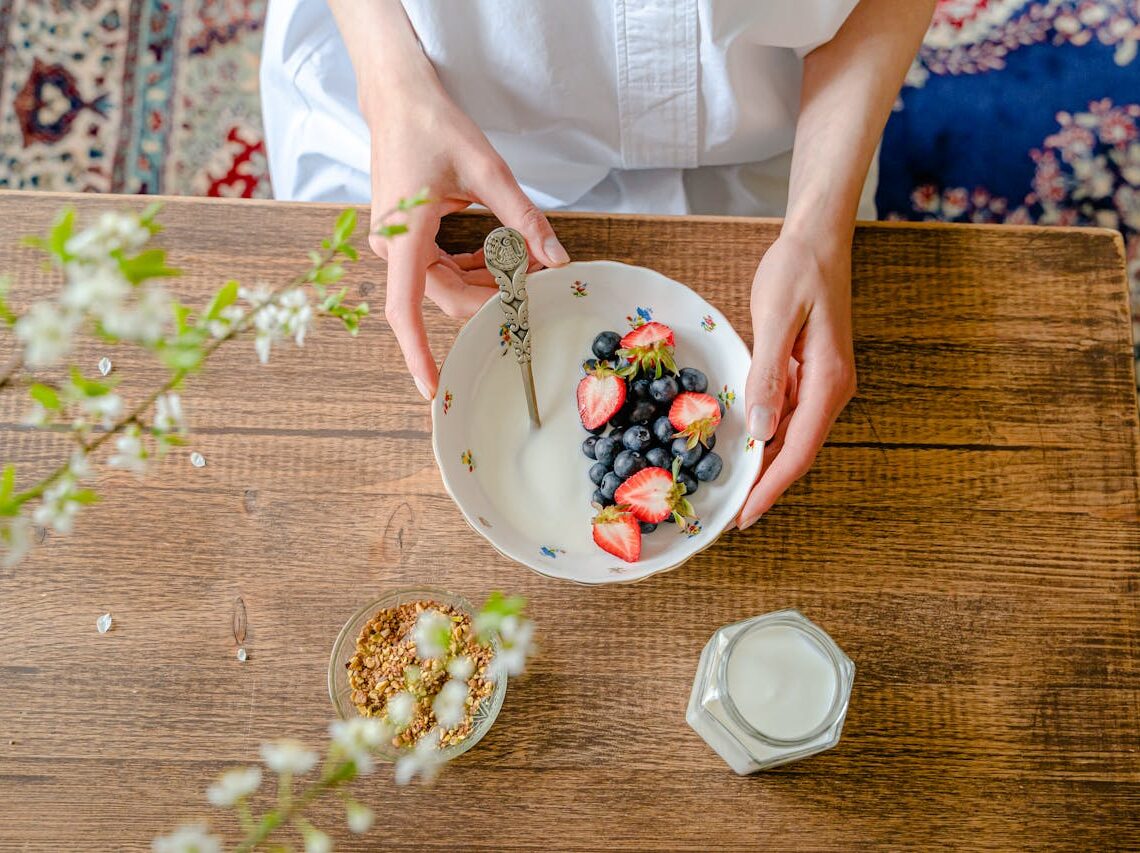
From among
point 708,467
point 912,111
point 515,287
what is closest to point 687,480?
point 708,467

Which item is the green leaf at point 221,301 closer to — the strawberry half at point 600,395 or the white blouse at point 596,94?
the strawberry half at point 600,395

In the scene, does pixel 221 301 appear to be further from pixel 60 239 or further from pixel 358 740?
pixel 358 740

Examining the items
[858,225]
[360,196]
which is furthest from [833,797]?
[360,196]

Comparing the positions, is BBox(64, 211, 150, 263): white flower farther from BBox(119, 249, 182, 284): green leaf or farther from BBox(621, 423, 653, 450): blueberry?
BBox(621, 423, 653, 450): blueberry

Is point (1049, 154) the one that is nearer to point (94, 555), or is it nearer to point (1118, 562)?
point (1118, 562)

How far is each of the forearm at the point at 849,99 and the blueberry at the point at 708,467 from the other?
0.83 feet

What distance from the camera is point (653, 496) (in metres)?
0.80

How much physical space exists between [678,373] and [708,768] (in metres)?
0.36

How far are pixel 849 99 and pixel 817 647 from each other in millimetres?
546

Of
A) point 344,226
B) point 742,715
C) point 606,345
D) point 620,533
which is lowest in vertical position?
point 742,715

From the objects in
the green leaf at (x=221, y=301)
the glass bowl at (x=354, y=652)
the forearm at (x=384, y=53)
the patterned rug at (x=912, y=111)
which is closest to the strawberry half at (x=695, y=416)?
the glass bowl at (x=354, y=652)

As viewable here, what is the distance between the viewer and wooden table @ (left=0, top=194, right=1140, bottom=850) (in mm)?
806

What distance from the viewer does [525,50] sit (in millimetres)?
A: 924

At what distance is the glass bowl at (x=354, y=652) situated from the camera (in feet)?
2.54
